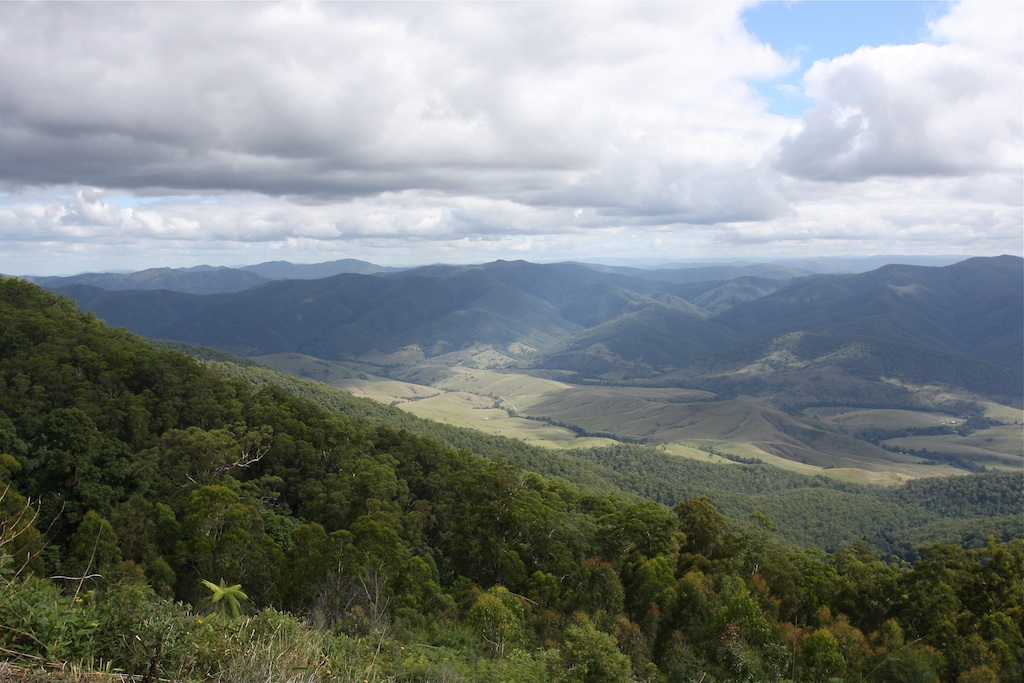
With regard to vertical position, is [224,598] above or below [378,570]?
above

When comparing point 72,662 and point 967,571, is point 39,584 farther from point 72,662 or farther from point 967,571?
point 967,571

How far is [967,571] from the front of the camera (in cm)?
4081

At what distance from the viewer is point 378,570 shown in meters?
36.9

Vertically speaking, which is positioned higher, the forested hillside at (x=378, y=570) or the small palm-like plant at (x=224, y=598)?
the small palm-like plant at (x=224, y=598)

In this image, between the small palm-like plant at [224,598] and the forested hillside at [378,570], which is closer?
the small palm-like plant at [224,598]

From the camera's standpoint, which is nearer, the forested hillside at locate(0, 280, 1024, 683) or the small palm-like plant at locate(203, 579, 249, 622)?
the small palm-like plant at locate(203, 579, 249, 622)

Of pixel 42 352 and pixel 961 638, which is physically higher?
pixel 42 352

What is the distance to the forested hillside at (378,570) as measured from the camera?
14.9 meters

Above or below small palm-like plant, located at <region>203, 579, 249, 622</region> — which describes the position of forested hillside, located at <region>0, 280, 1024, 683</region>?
below

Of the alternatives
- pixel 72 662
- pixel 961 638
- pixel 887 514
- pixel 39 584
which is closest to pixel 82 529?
pixel 39 584

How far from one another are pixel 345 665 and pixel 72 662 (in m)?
5.68

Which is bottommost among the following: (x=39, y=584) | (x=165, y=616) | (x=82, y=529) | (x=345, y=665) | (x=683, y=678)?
(x=683, y=678)

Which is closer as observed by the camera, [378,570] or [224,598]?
[224,598]

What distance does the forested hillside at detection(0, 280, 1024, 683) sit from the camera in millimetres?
14898
